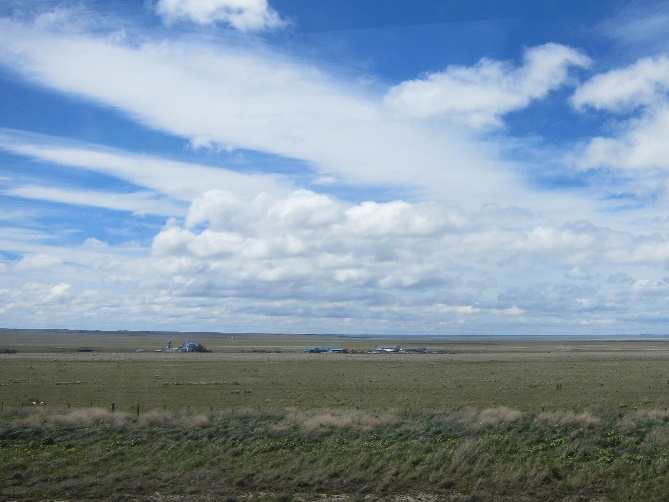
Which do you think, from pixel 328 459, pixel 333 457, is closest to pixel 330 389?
pixel 333 457

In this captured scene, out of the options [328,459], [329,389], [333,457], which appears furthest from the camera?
[329,389]

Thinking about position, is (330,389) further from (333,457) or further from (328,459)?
(328,459)

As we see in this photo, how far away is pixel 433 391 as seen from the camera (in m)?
43.5

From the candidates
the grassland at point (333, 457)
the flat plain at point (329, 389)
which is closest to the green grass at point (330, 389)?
the flat plain at point (329, 389)

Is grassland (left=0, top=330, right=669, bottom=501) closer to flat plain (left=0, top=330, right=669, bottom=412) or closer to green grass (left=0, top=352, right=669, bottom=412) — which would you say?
flat plain (left=0, top=330, right=669, bottom=412)

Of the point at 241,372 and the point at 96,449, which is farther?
the point at 241,372

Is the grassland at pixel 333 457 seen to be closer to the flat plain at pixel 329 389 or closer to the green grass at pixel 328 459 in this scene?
the green grass at pixel 328 459

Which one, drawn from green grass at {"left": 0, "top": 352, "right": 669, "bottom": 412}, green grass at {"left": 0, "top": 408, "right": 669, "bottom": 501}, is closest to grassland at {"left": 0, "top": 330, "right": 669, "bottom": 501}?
green grass at {"left": 0, "top": 408, "right": 669, "bottom": 501}

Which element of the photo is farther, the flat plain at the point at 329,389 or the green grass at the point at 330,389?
the green grass at the point at 330,389

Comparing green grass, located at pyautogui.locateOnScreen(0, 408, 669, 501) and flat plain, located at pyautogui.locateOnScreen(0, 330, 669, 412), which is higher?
green grass, located at pyautogui.locateOnScreen(0, 408, 669, 501)

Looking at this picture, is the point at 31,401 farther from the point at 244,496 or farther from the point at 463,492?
the point at 463,492

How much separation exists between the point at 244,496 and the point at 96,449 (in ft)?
17.0

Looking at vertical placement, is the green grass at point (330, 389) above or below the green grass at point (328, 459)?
below

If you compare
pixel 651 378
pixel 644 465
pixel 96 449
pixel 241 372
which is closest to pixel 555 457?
pixel 644 465
